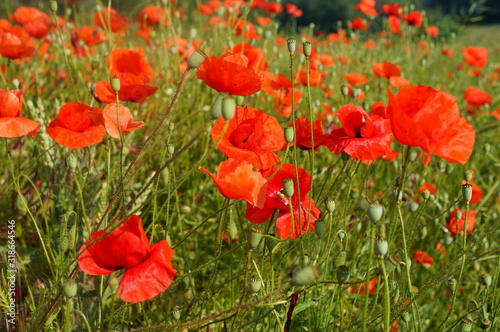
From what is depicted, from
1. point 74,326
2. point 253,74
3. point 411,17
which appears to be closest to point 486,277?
point 253,74

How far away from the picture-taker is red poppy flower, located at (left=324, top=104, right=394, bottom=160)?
1.11 m

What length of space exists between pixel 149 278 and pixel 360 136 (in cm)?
65

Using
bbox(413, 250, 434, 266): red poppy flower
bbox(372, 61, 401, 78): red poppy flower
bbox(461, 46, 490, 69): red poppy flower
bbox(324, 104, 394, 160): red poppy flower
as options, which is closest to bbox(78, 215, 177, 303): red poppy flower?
bbox(324, 104, 394, 160): red poppy flower

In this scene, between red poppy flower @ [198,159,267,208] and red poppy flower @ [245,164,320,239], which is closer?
red poppy flower @ [198,159,267,208]

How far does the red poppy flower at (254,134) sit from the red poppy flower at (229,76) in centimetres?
6

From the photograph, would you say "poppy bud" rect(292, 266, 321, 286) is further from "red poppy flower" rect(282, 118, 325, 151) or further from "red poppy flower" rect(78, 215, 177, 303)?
"red poppy flower" rect(282, 118, 325, 151)

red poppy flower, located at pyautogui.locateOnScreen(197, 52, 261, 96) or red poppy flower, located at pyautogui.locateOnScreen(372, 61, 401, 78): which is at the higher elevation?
red poppy flower, located at pyautogui.locateOnScreen(197, 52, 261, 96)

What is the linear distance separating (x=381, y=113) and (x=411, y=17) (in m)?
3.03

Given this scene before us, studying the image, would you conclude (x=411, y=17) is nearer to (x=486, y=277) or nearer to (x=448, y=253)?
(x=448, y=253)

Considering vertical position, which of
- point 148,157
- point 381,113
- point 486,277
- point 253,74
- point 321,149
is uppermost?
point 253,74

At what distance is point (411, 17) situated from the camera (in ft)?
13.0

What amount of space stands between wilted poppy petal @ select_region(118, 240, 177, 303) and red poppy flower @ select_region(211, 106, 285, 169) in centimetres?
33

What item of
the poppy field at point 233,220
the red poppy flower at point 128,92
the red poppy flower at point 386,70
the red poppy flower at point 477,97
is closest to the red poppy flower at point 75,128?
the poppy field at point 233,220

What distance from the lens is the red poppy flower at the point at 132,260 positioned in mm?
854
